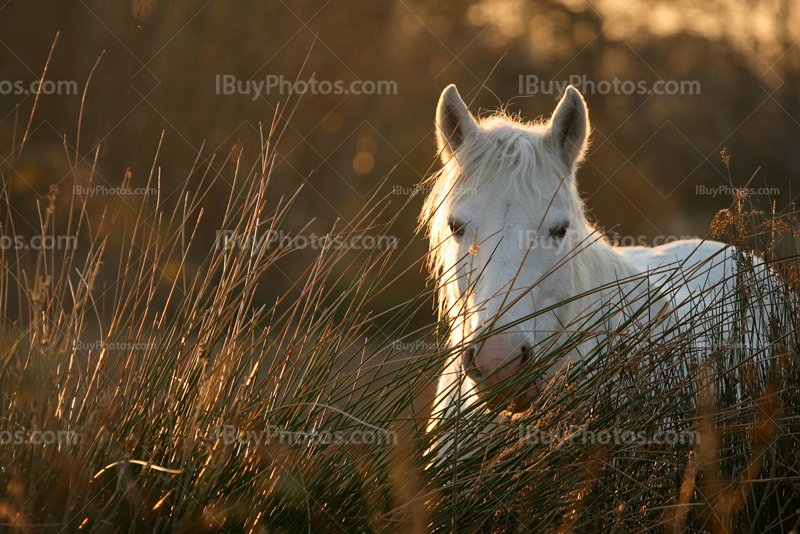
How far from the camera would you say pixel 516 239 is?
2.16 m

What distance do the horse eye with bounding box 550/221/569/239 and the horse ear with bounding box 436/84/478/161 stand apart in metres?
0.66

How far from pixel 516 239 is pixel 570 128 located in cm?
78

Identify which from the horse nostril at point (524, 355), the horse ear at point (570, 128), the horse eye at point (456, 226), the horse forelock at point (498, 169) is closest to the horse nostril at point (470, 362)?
the horse nostril at point (524, 355)

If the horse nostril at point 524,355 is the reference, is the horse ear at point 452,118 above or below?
above

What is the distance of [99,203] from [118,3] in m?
3.44

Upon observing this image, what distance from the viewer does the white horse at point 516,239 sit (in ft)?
6.27

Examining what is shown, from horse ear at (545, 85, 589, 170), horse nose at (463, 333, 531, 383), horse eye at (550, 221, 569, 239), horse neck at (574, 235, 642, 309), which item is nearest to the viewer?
horse nose at (463, 333, 531, 383)

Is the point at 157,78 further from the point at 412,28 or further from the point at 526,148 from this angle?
the point at 526,148

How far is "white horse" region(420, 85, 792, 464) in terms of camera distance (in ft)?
6.27

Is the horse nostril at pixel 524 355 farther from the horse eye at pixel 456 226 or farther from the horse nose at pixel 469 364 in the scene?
the horse eye at pixel 456 226

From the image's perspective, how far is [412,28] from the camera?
11.3 m

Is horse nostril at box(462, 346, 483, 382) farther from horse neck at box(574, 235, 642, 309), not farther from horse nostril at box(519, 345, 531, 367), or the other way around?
horse neck at box(574, 235, 642, 309)

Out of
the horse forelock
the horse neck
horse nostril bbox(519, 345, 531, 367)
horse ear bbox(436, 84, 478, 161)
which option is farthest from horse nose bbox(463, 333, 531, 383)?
horse ear bbox(436, 84, 478, 161)

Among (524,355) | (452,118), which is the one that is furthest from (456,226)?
(524,355)
